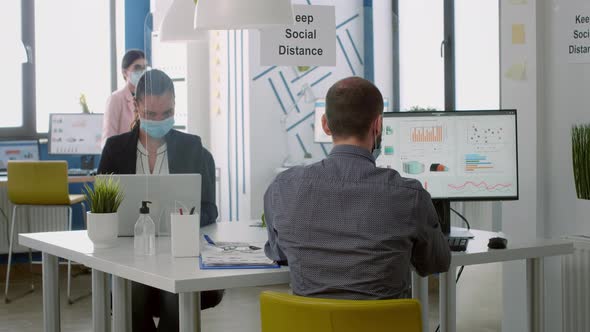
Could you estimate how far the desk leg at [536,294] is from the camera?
114 inches

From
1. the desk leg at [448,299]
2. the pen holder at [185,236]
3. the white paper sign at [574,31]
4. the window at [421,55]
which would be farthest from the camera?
the window at [421,55]

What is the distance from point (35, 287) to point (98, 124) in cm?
147

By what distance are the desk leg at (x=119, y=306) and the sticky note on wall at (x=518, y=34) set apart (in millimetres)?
2079

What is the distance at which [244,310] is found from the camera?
5066 mm

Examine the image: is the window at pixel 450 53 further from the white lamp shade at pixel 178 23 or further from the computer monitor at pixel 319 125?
the white lamp shade at pixel 178 23

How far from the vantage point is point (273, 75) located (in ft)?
13.5

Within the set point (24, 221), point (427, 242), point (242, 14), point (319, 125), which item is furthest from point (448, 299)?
point (24, 221)

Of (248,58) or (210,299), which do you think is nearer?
(210,299)

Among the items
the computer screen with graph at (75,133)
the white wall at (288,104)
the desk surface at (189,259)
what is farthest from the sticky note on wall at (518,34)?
the computer screen with graph at (75,133)

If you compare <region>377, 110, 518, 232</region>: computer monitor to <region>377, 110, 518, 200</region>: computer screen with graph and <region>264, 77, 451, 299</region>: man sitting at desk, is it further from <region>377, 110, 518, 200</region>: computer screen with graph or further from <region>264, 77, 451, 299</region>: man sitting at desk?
<region>264, 77, 451, 299</region>: man sitting at desk

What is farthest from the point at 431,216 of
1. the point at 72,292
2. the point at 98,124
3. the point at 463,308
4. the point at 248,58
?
the point at 98,124

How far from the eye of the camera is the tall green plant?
3.35 metres

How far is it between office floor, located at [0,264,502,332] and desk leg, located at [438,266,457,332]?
24.7 inches

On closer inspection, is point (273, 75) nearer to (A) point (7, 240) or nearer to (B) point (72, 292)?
(B) point (72, 292)
